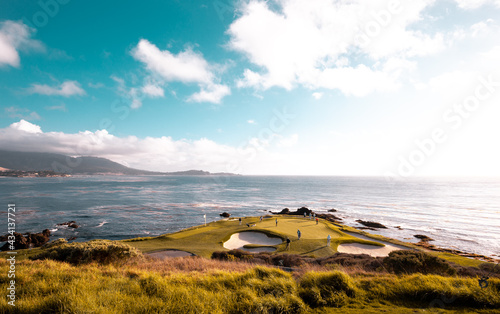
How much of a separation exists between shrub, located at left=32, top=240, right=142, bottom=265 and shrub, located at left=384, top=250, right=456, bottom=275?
53.3 ft

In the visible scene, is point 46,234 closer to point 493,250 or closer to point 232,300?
point 232,300

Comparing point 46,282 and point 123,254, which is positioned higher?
point 46,282

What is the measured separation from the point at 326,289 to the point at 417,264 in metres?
9.81

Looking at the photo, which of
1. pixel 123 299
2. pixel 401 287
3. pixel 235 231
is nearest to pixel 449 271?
pixel 401 287

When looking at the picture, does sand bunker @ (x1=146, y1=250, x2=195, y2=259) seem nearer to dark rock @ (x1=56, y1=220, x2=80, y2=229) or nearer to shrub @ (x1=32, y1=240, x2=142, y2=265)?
shrub @ (x1=32, y1=240, x2=142, y2=265)

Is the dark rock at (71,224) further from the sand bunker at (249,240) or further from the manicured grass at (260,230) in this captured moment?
the sand bunker at (249,240)

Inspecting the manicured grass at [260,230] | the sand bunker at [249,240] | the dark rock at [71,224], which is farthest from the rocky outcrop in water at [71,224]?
the sand bunker at [249,240]

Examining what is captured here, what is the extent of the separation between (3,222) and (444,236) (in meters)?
81.3

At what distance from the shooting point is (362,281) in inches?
339

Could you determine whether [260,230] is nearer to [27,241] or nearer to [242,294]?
[242,294]

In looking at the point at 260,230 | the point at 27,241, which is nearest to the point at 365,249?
the point at 260,230

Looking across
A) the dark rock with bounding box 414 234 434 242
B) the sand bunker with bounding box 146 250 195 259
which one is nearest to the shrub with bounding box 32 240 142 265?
the sand bunker with bounding box 146 250 195 259

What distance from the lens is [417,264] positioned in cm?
1338

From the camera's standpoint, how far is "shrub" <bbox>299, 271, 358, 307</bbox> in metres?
6.86
